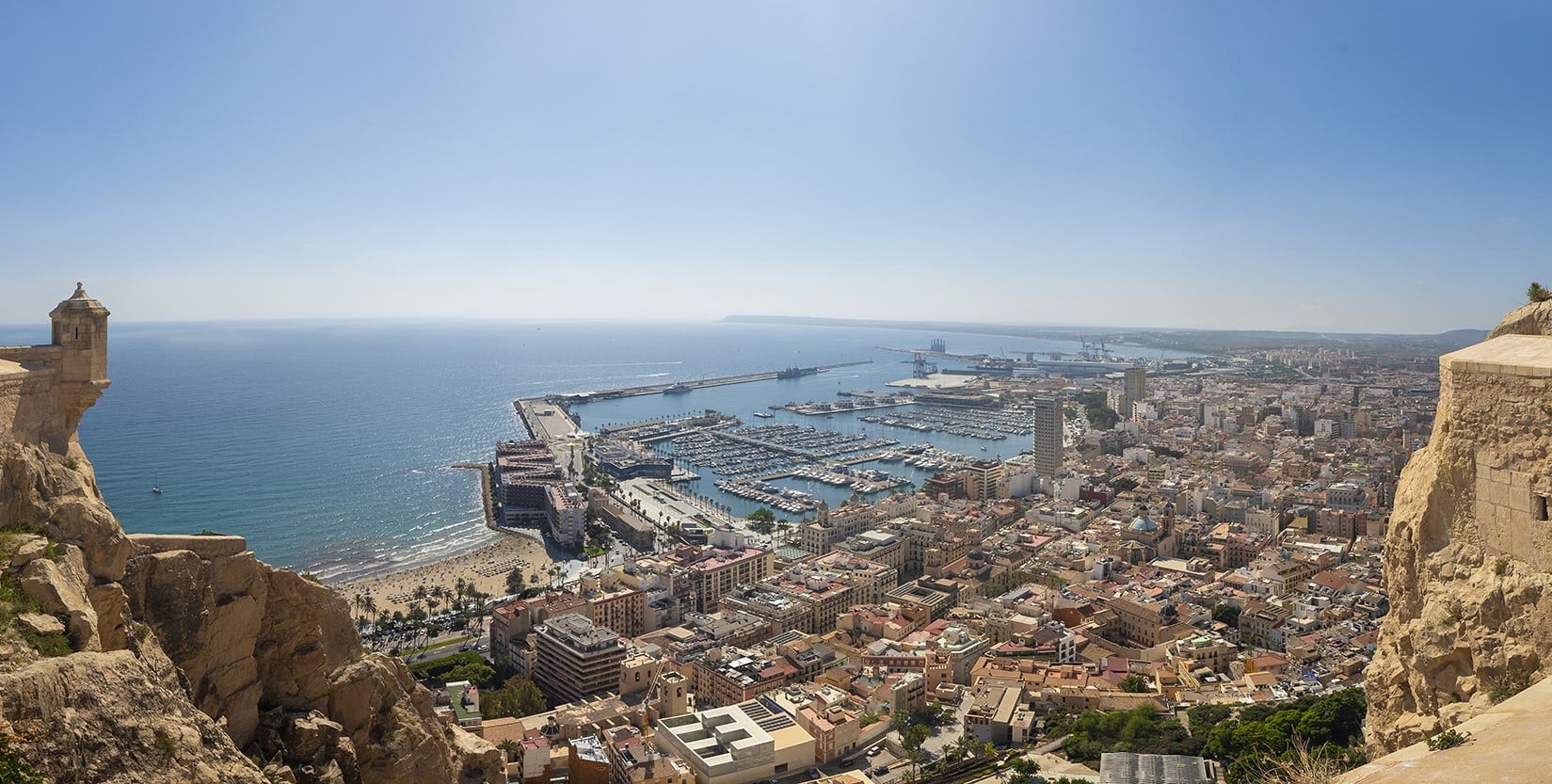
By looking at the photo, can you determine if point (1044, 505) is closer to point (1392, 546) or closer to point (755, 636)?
point (755, 636)

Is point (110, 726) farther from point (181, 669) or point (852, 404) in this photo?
point (852, 404)

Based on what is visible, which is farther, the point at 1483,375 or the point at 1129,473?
the point at 1129,473

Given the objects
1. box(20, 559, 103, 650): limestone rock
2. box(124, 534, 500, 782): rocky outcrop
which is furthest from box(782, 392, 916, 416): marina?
box(20, 559, 103, 650): limestone rock

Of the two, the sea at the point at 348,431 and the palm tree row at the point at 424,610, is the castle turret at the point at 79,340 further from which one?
the sea at the point at 348,431

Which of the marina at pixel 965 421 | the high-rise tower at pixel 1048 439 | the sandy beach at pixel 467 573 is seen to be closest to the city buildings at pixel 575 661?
the sandy beach at pixel 467 573

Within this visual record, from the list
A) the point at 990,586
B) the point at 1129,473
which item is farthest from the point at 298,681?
the point at 1129,473

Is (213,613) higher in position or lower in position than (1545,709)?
lower
